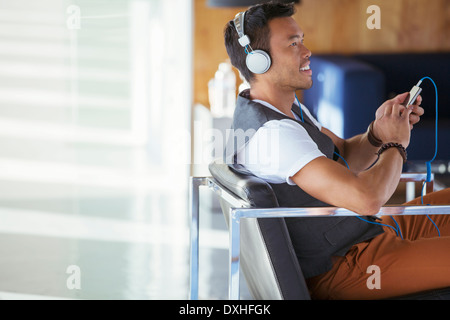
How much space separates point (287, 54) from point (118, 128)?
4124 millimetres

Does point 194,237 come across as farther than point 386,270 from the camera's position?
Yes

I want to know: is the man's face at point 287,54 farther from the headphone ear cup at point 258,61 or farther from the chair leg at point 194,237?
the chair leg at point 194,237

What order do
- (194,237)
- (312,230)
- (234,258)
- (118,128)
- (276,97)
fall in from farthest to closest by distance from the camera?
1. (118,128)
2. (194,237)
3. (276,97)
4. (312,230)
5. (234,258)

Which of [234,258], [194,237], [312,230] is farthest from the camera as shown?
[194,237]

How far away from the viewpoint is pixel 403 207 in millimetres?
1637

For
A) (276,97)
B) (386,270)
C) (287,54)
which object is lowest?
(386,270)

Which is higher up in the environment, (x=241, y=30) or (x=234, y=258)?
(x=241, y=30)

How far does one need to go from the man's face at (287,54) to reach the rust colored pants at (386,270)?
17.1 inches

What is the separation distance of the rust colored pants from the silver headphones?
19.0 inches

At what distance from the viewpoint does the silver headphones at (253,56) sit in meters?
→ 1.81

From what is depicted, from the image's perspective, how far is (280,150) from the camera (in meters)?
1.71

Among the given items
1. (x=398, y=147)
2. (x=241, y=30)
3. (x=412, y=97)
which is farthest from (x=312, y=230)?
(x=241, y=30)

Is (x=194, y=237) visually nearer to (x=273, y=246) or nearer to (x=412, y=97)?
(x=273, y=246)

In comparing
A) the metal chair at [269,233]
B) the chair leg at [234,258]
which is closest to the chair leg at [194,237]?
the metal chair at [269,233]
